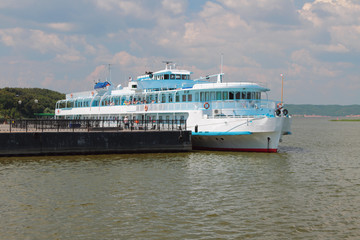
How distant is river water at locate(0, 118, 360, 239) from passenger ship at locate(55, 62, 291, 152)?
519 centimetres

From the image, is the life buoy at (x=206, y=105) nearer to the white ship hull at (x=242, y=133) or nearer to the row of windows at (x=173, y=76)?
the white ship hull at (x=242, y=133)

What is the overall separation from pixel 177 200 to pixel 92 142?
18339 mm

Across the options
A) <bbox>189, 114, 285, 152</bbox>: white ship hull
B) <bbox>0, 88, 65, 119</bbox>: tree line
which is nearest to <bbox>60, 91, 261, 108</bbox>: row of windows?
<bbox>189, 114, 285, 152</bbox>: white ship hull

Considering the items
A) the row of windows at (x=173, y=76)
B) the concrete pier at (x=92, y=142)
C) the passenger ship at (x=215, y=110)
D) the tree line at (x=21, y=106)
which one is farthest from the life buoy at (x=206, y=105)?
the tree line at (x=21, y=106)

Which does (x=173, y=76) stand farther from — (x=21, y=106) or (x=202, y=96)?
(x=21, y=106)

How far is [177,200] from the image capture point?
18984 mm

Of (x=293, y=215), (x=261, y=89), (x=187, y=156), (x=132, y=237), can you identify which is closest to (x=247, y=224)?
(x=293, y=215)

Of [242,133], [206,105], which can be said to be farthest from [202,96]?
[242,133]

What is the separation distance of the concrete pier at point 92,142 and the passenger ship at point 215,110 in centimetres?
242

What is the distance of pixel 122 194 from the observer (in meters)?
20.2

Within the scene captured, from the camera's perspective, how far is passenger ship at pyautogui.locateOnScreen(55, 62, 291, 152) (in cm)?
3609

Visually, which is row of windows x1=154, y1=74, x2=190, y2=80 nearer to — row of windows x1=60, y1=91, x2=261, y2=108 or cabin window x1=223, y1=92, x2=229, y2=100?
row of windows x1=60, y1=91, x2=261, y2=108

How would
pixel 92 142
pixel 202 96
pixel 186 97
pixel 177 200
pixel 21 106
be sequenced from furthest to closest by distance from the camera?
pixel 21 106, pixel 186 97, pixel 202 96, pixel 92 142, pixel 177 200

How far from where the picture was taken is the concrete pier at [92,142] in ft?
109
